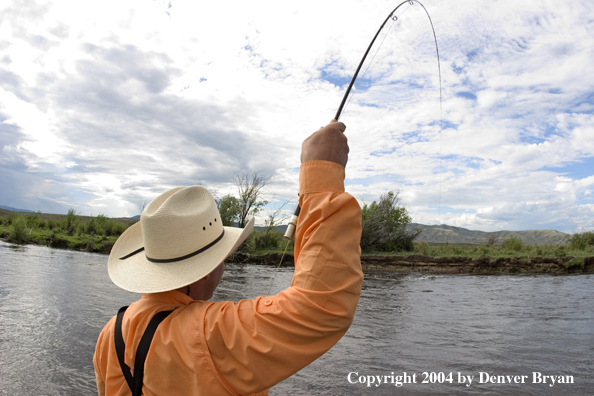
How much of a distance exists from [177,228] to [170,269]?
137 mm

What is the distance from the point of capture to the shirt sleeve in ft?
3.27

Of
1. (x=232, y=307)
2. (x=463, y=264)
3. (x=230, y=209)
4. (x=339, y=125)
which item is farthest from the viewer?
(x=230, y=209)

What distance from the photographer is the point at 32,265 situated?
12000 millimetres

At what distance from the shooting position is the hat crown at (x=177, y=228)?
133cm

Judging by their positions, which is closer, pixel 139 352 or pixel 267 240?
pixel 139 352

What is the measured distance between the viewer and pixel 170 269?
4.34ft

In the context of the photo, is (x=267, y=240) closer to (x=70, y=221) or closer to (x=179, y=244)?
(x=70, y=221)

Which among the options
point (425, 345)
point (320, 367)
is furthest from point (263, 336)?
point (425, 345)

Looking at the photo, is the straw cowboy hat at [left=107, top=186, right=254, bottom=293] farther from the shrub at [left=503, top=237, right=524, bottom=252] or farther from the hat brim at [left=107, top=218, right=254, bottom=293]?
the shrub at [left=503, top=237, right=524, bottom=252]

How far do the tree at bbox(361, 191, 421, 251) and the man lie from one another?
21218mm

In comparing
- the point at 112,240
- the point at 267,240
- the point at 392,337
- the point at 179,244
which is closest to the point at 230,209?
the point at 267,240

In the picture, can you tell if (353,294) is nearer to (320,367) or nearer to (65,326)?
(320,367)

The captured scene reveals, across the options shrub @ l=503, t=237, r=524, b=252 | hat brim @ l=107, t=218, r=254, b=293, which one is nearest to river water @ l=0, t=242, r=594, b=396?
hat brim @ l=107, t=218, r=254, b=293

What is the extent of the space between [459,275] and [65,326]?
14.4m
